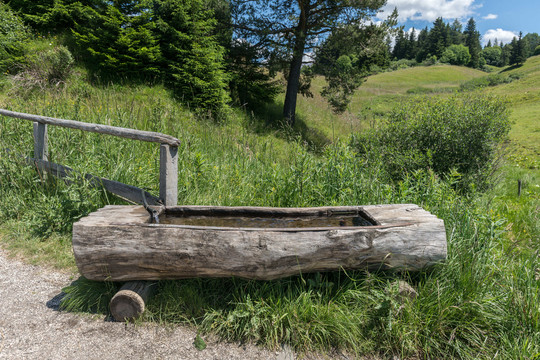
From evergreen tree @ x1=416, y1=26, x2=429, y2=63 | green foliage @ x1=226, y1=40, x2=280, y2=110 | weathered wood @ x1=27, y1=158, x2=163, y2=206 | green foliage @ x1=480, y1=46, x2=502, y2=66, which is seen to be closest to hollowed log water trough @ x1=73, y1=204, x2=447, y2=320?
weathered wood @ x1=27, y1=158, x2=163, y2=206

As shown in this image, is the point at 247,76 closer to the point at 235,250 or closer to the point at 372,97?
the point at 235,250

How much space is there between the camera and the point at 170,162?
3.33 m

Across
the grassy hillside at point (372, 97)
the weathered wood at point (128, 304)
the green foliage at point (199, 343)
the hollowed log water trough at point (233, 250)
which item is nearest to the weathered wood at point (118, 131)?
the hollowed log water trough at point (233, 250)

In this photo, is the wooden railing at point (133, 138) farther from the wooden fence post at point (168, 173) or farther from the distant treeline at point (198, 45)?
the distant treeline at point (198, 45)

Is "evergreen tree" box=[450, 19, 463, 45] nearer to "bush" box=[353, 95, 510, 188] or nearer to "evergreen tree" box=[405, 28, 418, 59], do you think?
"evergreen tree" box=[405, 28, 418, 59]

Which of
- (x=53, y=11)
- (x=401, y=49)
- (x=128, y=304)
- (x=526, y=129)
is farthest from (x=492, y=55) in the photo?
(x=128, y=304)

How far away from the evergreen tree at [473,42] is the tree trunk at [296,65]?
8976cm

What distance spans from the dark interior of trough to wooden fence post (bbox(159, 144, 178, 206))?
230 mm

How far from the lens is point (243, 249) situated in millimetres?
2424

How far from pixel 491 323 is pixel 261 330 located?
1.75 metres

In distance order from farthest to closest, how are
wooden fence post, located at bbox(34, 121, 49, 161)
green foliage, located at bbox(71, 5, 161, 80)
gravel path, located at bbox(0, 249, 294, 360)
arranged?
green foliage, located at bbox(71, 5, 161, 80)
wooden fence post, located at bbox(34, 121, 49, 161)
gravel path, located at bbox(0, 249, 294, 360)

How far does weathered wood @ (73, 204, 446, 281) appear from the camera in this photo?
2436 mm

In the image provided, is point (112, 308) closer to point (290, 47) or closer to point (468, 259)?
point (468, 259)

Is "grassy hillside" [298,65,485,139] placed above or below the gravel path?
above
